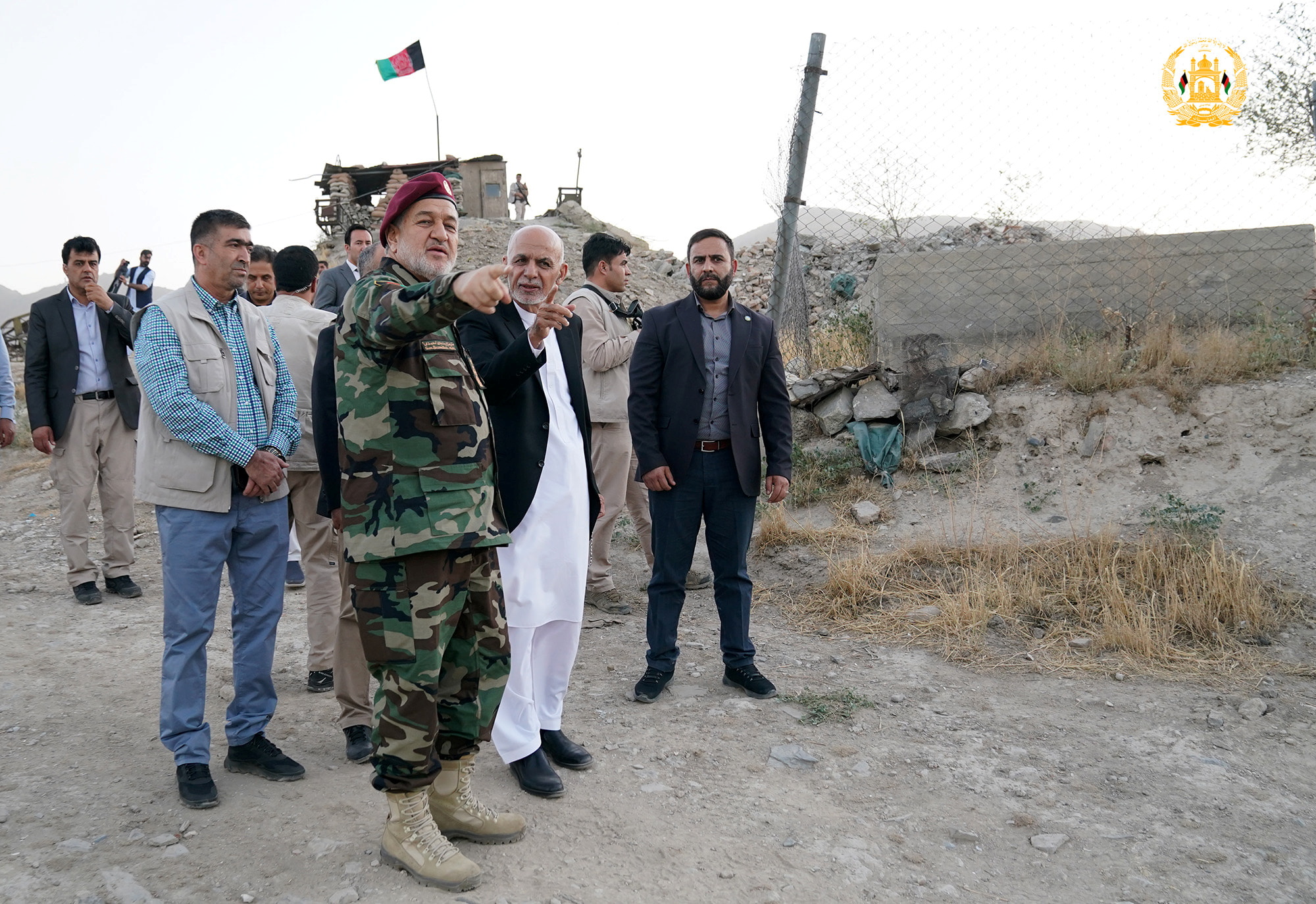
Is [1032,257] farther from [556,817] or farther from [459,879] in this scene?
[459,879]

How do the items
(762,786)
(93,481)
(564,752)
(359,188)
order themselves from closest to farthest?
(762,786)
(564,752)
(93,481)
(359,188)

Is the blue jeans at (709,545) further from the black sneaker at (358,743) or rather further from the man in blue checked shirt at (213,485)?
the man in blue checked shirt at (213,485)

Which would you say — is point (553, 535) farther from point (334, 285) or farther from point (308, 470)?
point (334, 285)

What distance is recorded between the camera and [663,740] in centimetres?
368

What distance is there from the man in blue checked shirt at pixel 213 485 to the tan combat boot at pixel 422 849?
0.86 meters

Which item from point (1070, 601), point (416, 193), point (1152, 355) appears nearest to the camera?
point (416, 193)

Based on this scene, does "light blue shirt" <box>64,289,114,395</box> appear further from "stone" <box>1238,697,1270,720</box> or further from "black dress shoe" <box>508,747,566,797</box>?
"stone" <box>1238,697,1270,720</box>

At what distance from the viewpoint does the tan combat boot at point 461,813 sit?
2752 millimetres

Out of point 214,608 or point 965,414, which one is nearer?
point 214,608

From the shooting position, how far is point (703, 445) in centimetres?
416

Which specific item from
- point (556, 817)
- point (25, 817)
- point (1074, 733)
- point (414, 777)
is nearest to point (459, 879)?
point (414, 777)

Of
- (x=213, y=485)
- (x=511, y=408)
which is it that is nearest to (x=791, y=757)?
(x=511, y=408)

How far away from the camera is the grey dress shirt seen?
4.18 metres

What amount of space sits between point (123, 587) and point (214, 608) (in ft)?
11.1
